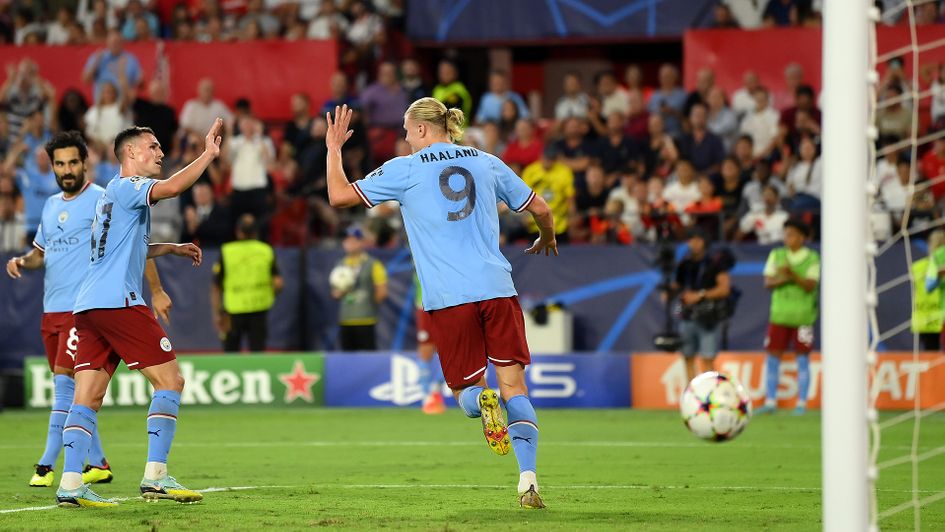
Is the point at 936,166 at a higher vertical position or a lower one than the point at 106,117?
lower

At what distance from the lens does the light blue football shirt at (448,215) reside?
27.5ft

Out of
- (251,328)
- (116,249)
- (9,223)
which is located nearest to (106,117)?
(9,223)

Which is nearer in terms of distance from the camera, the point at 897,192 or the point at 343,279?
the point at 897,192

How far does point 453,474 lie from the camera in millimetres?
10789

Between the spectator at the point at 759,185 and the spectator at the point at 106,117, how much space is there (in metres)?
9.23

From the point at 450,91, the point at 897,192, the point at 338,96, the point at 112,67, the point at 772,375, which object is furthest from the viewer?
Answer: the point at 112,67

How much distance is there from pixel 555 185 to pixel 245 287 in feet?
14.0

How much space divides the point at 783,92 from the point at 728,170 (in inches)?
128

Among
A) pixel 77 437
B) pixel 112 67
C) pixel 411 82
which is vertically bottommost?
pixel 77 437

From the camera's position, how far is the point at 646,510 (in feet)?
27.9

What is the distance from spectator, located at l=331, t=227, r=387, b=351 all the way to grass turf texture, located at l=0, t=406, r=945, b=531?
2.03 m

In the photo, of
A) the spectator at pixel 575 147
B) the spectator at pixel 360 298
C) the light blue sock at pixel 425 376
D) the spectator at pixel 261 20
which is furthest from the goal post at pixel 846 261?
the spectator at pixel 261 20

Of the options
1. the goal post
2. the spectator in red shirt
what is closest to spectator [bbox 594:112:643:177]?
the spectator in red shirt

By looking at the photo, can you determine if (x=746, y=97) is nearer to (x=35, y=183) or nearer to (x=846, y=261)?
(x=35, y=183)
